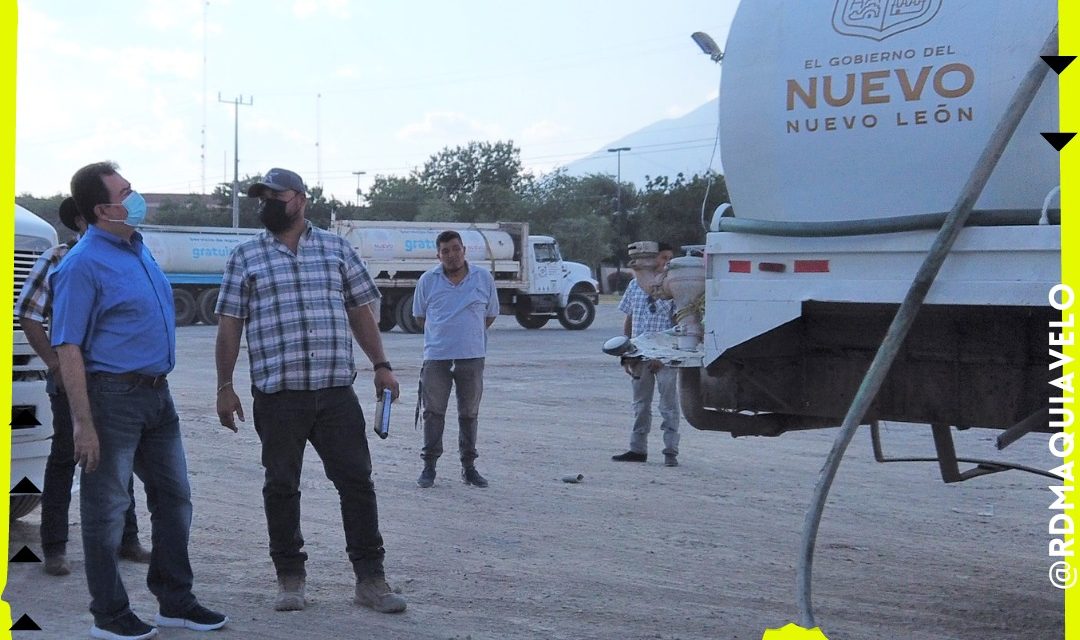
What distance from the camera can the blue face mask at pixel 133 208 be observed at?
5203 millimetres

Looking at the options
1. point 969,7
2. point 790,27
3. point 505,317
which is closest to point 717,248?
point 790,27

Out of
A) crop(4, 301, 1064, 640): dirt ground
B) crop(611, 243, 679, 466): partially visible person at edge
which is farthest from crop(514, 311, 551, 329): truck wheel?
crop(611, 243, 679, 466): partially visible person at edge

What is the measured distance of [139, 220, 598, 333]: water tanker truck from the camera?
31.2 m

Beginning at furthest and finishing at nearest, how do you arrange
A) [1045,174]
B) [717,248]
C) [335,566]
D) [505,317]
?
[505,317]
[335,566]
[717,248]
[1045,174]

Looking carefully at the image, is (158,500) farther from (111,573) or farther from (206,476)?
(206,476)

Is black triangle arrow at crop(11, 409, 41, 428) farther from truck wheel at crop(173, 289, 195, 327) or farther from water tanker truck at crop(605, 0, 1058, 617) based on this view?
truck wheel at crop(173, 289, 195, 327)

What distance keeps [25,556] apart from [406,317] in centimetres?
2413

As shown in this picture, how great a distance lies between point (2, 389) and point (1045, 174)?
12.2 feet

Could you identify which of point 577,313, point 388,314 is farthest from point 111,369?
point 577,313

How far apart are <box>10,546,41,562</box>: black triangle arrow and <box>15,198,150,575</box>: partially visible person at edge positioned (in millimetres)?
223

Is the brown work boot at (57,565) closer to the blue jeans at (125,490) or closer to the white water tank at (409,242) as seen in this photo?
the blue jeans at (125,490)

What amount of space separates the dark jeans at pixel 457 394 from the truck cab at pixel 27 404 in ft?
9.62

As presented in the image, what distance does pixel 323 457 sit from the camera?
19.1 feet

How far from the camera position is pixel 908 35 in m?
4.61
